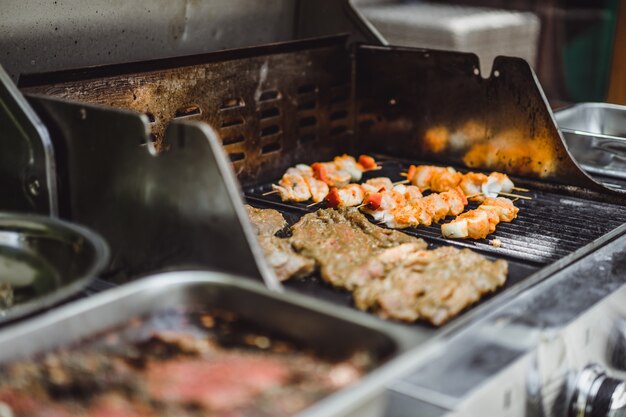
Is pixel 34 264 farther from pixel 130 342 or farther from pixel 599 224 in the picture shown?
pixel 599 224

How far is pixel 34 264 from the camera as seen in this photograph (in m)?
2.22

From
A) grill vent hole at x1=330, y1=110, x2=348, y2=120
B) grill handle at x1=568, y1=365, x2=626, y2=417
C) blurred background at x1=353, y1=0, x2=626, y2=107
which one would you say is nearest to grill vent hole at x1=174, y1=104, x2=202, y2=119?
grill vent hole at x1=330, y1=110, x2=348, y2=120

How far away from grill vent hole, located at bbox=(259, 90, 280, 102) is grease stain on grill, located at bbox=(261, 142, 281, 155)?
22 centimetres

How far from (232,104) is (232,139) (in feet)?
0.52

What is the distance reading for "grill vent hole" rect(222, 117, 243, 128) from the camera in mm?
3572

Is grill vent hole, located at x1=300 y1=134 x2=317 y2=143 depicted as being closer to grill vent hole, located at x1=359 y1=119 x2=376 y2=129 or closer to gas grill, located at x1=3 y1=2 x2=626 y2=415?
gas grill, located at x1=3 y1=2 x2=626 y2=415

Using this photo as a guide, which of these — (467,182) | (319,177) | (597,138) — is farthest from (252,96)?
(597,138)

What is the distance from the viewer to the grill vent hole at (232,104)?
3564mm

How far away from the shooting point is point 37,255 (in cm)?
223

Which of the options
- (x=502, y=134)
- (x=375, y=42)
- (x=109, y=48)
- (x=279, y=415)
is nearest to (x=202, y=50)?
(x=109, y=48)

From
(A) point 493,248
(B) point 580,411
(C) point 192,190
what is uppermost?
(C) point 192,190

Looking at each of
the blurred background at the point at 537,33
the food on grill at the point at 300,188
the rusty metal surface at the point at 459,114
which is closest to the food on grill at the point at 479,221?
the rusty metal surface at the point at 459,114

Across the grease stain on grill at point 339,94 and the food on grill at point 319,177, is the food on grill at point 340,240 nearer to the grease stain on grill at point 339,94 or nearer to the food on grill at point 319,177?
the food on grill at point 319,177

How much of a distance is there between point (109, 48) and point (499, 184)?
1.85 m
